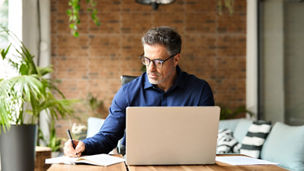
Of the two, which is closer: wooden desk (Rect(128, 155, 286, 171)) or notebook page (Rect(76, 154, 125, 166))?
wooden desk (Rect(128, 155, 286, 171))

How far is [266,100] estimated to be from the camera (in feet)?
16.4

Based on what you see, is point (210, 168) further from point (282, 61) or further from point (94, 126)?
point (282, 61)

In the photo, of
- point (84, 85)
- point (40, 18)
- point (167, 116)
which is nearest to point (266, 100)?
point (84, 85)

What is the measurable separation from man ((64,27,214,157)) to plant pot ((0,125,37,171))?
1.24 m

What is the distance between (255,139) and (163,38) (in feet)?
6.69

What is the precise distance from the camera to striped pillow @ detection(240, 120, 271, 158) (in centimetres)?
367

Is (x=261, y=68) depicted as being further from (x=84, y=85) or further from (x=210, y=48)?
(x=84, y=85)

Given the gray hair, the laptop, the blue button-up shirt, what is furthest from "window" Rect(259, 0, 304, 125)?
the laptop

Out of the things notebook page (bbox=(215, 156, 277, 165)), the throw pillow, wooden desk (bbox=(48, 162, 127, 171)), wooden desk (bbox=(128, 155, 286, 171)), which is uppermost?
wooden desk (bbox=(48, 162, 127, 171))

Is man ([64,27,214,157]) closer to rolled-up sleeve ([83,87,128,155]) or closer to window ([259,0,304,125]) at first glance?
rolled-up sleeve ([83,87,128,155])

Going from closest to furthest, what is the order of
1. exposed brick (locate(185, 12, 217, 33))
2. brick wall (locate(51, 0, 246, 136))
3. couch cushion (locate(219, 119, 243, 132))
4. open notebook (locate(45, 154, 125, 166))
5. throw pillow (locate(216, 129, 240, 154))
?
open notebook (locate(45, 154, 125, 166)) < throw pillow (locate(216, 129, 240, 154)) < couch cushion (locate(219, 119, 243, 132)) < brick wall (locate(51, 0, 246, 136)) < exposed brick (locate(185, 12, 217, 33))

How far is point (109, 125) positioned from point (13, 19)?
7.90ft

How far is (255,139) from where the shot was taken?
12.2ft

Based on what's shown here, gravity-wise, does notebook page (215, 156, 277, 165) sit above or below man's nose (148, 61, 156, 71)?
below
